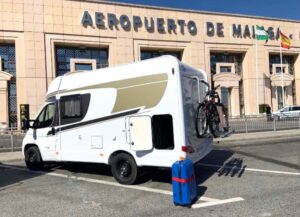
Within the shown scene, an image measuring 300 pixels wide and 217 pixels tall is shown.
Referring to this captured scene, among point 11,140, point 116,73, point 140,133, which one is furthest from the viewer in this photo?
point 11,140

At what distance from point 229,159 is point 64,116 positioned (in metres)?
5.58

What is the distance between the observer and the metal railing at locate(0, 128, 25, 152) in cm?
1612

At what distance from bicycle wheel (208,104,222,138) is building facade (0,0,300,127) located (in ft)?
84.7

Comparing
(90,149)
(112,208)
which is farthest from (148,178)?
(112,208)

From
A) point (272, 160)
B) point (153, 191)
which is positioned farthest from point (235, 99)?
point (153, 191)

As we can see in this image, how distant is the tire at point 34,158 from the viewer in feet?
35.2

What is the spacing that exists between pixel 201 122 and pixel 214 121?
1.46 feet

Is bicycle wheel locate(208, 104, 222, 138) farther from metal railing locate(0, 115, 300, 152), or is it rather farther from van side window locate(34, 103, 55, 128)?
metal railing locate(0, 115, 300, 152)

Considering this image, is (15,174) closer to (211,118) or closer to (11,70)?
(211,118)

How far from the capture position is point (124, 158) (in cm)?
846

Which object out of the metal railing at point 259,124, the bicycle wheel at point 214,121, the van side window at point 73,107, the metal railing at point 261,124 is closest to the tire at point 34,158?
the van side window at point 73,107

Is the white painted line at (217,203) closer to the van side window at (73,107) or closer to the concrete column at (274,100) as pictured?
the van side window at (73,107)

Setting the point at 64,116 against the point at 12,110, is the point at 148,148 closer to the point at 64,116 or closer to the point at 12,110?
the point at 64,116

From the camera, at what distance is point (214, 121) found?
28.2 feet
